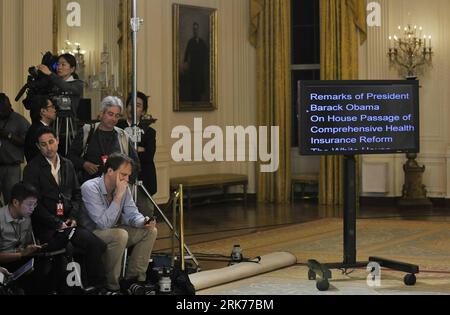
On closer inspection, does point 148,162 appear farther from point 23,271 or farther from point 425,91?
point 425,91

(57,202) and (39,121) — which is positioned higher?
(39,121)

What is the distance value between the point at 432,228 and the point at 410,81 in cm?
393

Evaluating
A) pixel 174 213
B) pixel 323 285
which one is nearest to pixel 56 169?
pixel 174 213

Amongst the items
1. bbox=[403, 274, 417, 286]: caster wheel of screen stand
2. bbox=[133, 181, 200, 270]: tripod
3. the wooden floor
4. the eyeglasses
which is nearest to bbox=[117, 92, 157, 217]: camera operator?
bbox=[133, 181, 200, 270]: tripod

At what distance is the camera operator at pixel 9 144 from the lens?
309 inches

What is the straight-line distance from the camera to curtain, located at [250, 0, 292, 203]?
14320 millimetres

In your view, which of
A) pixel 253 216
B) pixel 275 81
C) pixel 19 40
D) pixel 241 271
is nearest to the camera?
pixel 241 271

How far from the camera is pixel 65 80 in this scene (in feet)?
26.0

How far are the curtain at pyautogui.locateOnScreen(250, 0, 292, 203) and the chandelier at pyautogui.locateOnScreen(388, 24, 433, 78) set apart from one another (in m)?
1.85

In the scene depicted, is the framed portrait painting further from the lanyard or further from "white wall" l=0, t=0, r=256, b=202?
the lanyard

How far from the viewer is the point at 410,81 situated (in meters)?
7.12

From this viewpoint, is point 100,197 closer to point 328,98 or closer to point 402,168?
point 328,98

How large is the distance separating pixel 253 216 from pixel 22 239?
21.1ft

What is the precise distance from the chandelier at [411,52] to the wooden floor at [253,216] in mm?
2122
